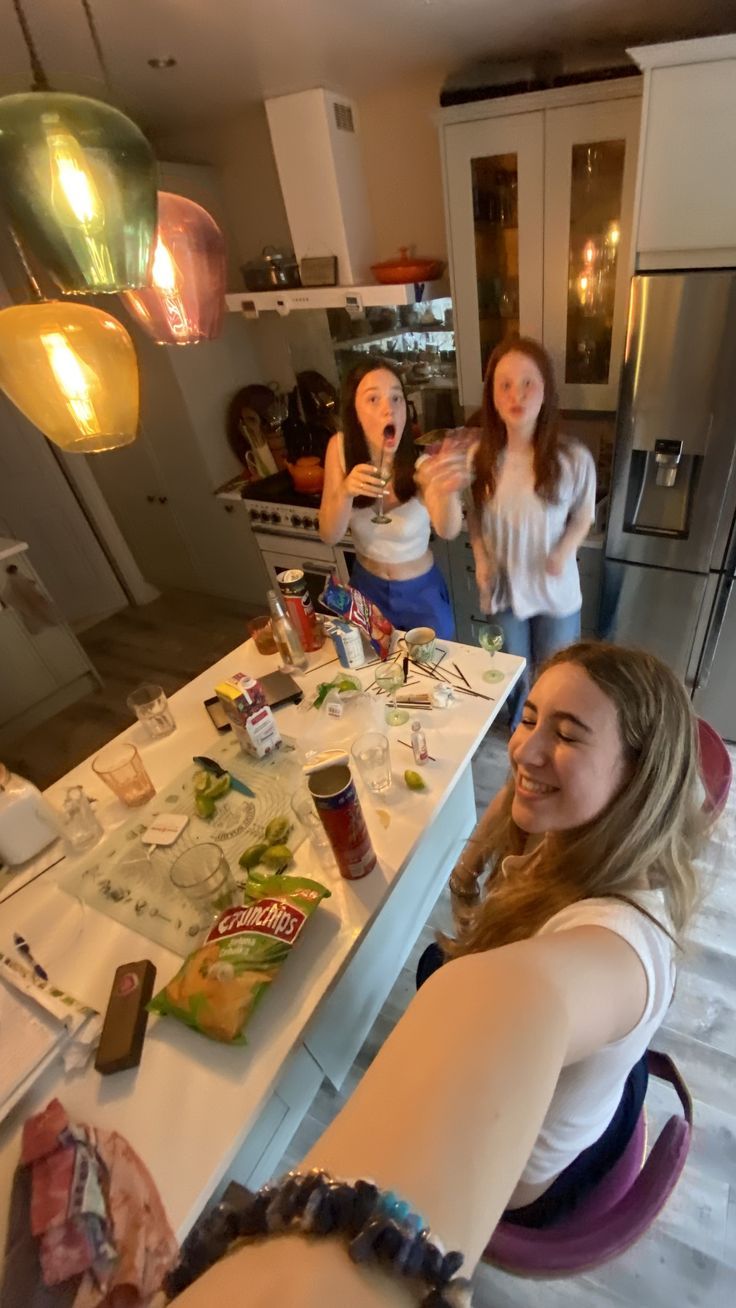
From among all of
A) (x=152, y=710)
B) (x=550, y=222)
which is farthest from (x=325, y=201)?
(x=152, y=710)

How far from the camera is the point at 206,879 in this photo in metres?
1.01

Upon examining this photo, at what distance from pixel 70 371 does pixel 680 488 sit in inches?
68.1

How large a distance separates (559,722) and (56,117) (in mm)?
901

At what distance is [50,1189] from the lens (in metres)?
0.70

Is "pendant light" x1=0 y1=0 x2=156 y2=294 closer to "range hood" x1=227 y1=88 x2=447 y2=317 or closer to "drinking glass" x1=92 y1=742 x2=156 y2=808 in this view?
"drinking glass" x1=92 y1=742 x2=156 y2=808

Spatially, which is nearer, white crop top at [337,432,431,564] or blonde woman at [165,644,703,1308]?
blonde woman at [165,644,703,1308]

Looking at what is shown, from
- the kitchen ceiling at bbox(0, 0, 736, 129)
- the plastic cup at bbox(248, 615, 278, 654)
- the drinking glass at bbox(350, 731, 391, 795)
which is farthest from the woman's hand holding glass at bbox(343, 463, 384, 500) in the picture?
the kitchen ceiling at bbox(0, 0, 736, 129)

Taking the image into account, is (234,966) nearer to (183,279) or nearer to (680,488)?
(183,279)

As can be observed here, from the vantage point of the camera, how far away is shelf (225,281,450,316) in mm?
2137

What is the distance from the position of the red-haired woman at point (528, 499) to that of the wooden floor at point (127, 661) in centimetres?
184

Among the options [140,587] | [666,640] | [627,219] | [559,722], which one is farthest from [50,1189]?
[140,587]

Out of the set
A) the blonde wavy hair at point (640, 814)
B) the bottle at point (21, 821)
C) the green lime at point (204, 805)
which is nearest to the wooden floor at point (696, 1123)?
the blonde wavy hair at point (640, 814)

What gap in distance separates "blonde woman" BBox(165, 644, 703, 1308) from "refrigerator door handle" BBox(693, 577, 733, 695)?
132 cm

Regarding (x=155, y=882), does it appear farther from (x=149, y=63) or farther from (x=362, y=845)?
(x=149, y=63)
